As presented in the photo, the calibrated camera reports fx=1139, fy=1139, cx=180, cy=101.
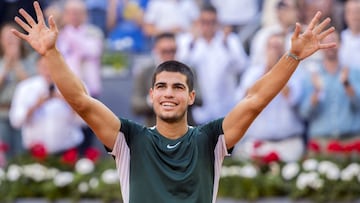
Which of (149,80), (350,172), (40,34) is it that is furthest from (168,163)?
(149,80)

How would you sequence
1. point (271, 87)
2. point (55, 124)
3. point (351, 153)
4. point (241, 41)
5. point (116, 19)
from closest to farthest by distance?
1. point (271, 87)
2. point (351, 153)
3. point (55, 124)
4. point (241, 41)
5. point (116, 19)

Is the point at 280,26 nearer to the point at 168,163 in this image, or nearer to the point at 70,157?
the point at 70,157

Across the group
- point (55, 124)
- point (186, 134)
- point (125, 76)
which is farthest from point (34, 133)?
point (186, 134)

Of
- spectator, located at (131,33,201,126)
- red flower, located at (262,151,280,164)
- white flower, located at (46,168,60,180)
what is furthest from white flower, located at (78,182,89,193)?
red flower, located at (262,151,280,164)

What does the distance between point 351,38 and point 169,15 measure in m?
2.71

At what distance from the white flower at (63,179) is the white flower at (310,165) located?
107 inches

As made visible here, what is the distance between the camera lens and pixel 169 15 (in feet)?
50.2

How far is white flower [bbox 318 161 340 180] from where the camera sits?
40.2 feet

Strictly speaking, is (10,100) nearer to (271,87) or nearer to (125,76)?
(125,76)

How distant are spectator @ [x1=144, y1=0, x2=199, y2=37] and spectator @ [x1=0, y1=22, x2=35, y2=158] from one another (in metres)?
1.85

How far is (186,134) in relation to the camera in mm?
7875

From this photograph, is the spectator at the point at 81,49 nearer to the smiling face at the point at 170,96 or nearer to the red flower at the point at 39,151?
the red flower at the point at 39,151

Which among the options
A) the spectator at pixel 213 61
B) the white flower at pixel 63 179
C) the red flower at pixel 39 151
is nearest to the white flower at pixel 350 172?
the spectator at pixel 213 61

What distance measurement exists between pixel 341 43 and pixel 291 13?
82 centimetres
